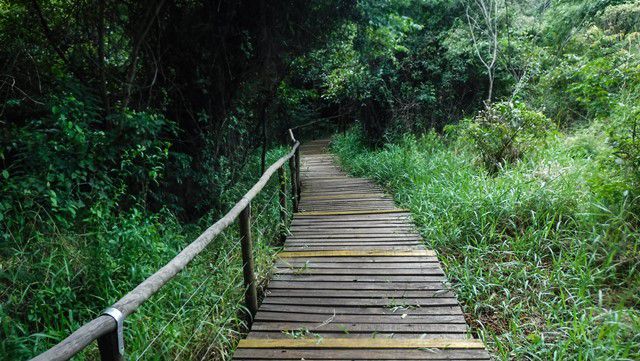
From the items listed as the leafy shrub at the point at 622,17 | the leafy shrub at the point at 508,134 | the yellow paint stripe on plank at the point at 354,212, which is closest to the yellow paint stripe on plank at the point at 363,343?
the yellow paint stripe on plank at the point at 354,212

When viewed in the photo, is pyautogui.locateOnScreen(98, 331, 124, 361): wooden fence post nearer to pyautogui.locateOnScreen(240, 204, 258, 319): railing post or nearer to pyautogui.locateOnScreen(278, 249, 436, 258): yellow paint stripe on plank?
pyautogui.locateOnScreen(240, 204, 258, 319): railing post

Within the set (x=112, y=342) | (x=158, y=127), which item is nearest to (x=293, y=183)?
(x=158, y=127)

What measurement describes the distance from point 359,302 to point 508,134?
421cm

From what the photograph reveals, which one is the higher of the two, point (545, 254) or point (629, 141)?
point (629, 141)

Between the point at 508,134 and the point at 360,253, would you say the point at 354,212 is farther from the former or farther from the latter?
the point at 508,134

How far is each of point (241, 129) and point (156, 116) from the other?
2427mm

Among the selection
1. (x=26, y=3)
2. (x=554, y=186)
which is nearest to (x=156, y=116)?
(x=26, y=3)

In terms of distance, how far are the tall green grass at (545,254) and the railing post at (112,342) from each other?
2081mm

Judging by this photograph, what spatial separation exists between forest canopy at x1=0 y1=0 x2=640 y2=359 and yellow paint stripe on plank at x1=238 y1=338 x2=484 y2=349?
0.93 feet

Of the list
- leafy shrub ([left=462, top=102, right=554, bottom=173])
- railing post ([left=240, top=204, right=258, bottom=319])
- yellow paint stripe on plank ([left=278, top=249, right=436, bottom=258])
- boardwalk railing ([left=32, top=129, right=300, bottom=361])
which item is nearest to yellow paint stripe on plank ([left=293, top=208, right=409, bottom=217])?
yellow paint stripe on plank ([left=278, top=249, right=436, bottom=258])

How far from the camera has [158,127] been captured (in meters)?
3.96

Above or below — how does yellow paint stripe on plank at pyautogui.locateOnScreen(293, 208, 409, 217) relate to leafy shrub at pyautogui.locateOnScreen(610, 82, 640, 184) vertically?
below

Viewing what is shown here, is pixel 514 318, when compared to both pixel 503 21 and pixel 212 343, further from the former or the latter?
pixel 503 21

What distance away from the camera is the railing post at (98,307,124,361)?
1161 mm
